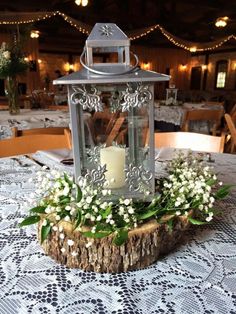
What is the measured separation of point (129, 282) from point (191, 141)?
1.41 metres

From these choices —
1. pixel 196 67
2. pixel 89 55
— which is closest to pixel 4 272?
pixel 89 55

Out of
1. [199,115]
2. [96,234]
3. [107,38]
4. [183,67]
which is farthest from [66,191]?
[183,67]

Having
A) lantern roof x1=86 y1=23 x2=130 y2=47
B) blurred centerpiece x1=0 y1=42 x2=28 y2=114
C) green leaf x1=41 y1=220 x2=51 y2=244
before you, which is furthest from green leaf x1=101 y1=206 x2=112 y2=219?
blurred centerpiece x1=0 y1=42 x2=28 y2=114

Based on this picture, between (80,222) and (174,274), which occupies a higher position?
(80,222)

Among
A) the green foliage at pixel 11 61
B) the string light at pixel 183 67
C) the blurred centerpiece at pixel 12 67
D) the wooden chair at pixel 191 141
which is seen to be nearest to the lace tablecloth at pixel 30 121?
the blurred centerpiece at pixel 12 67

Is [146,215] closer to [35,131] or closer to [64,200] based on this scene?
[64,200]

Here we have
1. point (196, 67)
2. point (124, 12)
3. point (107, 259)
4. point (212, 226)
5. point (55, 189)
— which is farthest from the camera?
point (196, 67)

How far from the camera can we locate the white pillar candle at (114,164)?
0.67 meters

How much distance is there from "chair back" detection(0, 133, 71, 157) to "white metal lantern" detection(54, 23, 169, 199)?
1.06 m

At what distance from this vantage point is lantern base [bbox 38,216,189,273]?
1.90 feet

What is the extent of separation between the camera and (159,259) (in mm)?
647

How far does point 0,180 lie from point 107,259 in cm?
74

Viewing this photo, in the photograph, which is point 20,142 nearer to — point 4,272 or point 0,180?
point 0,180

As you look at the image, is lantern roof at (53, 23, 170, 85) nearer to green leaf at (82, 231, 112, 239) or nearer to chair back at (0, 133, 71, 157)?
green leaf at (82, 231, 112, 239)
